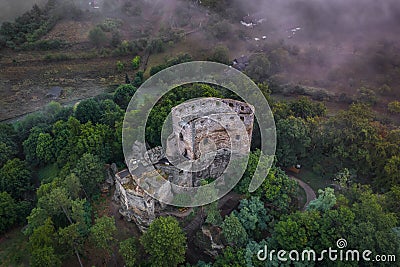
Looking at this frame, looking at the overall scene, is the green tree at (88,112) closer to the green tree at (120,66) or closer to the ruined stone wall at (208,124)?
the ruined stone wall at (208,124)

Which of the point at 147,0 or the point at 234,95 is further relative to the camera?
the point at 147,0

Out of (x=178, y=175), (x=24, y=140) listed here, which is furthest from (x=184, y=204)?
(x=24, y=140)

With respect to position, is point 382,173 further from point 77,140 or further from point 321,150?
point 77,140

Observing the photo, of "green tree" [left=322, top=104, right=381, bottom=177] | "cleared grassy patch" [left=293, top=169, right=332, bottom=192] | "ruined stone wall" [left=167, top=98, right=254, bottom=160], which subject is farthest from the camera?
"cleared grassy patch" [left=293, top=169, right=332, bottom=192]

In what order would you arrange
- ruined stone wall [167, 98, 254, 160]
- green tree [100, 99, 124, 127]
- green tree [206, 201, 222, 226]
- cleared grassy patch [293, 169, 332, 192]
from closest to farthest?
green tree [206, 201, 222, 226] → ruined stone wall [167, 98, 254, 160] → cleared grassy patch [293, 169, 332, 192] → green tree [100, 99, 124, 127]

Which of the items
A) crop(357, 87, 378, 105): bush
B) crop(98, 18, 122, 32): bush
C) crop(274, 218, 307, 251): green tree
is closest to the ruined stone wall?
crop(274, 218, 307, 251): green tree

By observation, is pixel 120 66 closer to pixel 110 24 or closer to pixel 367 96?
pixel 110 24

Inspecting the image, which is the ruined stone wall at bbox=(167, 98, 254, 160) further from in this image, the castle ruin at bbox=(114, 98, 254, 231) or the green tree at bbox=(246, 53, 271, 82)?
the green tree at bbox=(246, 53, 271, 82)

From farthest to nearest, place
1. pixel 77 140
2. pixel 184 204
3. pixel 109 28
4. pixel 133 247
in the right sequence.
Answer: pixel 109 28 < pixel 77 140 < pixel 184 204 < pixel 133 247
